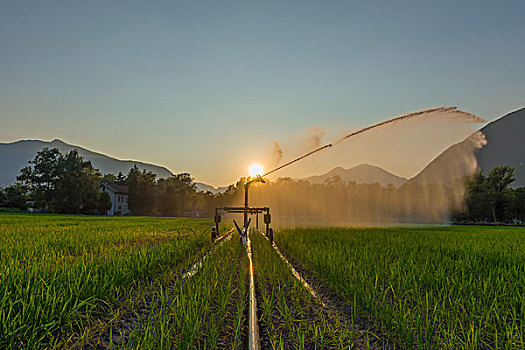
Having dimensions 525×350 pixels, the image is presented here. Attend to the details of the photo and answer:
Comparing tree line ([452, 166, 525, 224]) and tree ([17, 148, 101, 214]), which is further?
tree ([17, 148, 101, 214])

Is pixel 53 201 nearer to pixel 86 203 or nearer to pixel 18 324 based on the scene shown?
pixel 86 203

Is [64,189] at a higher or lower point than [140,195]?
higher

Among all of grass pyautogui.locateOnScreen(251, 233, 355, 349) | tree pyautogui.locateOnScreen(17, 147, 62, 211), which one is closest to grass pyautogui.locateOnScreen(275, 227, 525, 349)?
grass pyautogui.locateOnScreen(251, 233, 355, 349)

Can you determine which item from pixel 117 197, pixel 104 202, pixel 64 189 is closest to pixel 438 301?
pixel 64 189

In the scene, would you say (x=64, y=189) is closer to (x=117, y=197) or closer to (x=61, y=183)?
(x=61, y=183)

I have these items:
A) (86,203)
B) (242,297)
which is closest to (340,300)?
(242,297)

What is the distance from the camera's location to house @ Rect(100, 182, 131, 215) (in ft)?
242

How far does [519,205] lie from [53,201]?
3146 inches

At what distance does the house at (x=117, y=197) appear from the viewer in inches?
2900

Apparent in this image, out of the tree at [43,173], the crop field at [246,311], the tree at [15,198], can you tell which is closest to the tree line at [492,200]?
the crop field at [246,311]

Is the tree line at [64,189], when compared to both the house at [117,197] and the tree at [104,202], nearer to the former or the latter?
the tree at [104,202]

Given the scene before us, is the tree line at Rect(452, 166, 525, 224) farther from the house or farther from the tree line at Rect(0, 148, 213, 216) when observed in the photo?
the house

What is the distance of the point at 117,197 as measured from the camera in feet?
247

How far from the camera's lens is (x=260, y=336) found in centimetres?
290
